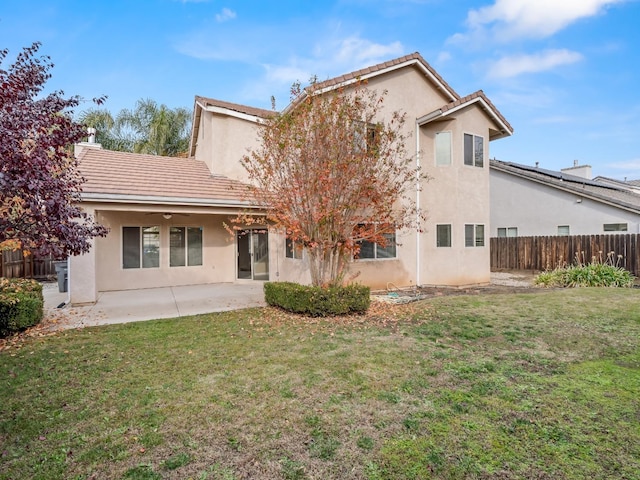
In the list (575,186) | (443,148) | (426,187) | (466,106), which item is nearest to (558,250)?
(575,186)

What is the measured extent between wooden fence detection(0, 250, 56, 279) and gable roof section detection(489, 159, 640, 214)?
84.2ft

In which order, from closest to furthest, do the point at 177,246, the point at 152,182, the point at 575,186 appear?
1. the point at 152,182
2. the point at 177,246
3. the point at 575,186

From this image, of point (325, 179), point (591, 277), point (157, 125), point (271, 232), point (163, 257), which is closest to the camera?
point (325, 179)

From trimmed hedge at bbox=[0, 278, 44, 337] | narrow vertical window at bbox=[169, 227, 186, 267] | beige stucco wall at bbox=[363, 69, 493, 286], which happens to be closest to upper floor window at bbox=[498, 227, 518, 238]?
beige stucco wall at bbox=[363, 69, 493, 286]

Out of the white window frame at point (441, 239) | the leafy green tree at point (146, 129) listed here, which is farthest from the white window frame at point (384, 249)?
the leafy green tree at point (146, 129)

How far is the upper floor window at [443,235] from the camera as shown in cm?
1396

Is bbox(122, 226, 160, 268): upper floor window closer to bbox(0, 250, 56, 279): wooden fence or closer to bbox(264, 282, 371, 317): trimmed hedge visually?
bbox(0, 250, 56, 279): wooden fence

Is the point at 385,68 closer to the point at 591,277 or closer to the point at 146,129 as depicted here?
the point at 591,277

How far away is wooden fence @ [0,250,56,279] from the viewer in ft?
51.6

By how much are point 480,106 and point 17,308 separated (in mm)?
15784

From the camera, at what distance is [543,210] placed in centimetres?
2166

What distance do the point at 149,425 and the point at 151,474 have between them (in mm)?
871

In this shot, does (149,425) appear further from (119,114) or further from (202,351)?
(119,114)

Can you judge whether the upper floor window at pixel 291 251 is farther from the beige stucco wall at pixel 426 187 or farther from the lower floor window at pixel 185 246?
the lower floor window at pixel 185 246
